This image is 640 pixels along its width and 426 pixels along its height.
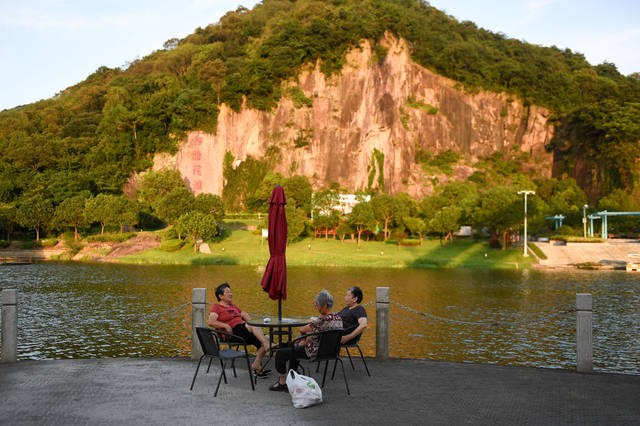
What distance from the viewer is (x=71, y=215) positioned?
237 ft

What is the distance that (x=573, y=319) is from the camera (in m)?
23.7

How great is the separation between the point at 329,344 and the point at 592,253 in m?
59.6

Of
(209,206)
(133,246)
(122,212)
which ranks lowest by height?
(133,246)

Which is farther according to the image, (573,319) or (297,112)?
(297,112)

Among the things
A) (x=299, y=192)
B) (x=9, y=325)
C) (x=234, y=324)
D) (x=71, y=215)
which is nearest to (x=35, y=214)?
(x=71, y=215)

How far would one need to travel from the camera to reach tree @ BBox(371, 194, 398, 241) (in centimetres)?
7519

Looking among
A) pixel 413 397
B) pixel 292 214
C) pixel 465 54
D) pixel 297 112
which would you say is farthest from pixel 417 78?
pixel 413 397

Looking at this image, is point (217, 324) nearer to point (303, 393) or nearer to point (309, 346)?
point (309, 346)

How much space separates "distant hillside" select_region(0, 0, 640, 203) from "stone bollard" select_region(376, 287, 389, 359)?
262ft

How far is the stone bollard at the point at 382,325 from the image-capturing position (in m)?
11.7

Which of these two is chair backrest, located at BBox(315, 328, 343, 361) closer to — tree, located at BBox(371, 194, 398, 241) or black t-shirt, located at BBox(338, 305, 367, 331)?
black t-shirt, located at BBox(338, 305, 367, 331)

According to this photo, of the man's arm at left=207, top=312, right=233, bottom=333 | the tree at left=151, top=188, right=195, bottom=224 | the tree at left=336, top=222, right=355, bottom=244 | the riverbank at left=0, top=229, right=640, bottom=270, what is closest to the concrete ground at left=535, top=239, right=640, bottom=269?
the riverbank at left=0, top=229, right=640, bottom=270

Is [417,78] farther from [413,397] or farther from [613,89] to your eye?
[413,397]

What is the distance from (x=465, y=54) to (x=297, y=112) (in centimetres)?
4089
